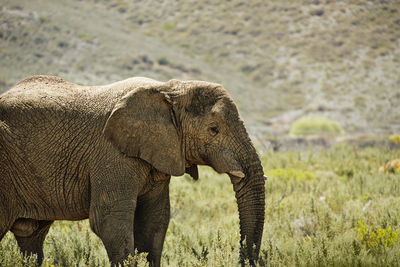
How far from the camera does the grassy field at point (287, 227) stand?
227 inches

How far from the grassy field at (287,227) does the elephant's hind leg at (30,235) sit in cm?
16

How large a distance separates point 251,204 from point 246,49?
52.2m

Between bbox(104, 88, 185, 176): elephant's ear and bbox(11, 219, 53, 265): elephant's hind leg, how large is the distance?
1535mm

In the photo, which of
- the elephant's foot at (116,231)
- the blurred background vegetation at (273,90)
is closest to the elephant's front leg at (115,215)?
the elephant's foot at (116,231)

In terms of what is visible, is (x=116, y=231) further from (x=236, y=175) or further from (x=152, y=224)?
(x=236, y=175)

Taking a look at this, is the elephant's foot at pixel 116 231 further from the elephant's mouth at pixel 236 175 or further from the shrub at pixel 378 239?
the shrub at pixel 378 239

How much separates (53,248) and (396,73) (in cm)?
4765

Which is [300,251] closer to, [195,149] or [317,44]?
[195,149]

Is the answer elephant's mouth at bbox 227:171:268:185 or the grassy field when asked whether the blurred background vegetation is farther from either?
elephant's mouth at bbox 227:171:268:185

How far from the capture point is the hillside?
3631 centimetres

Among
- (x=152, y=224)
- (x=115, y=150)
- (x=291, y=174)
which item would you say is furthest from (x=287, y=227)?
(x=291, y=174)

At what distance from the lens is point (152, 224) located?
19.2 feet

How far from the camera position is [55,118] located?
5.48 meters

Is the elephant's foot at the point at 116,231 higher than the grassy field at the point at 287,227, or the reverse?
the elephant's foot at the point at 116,231
